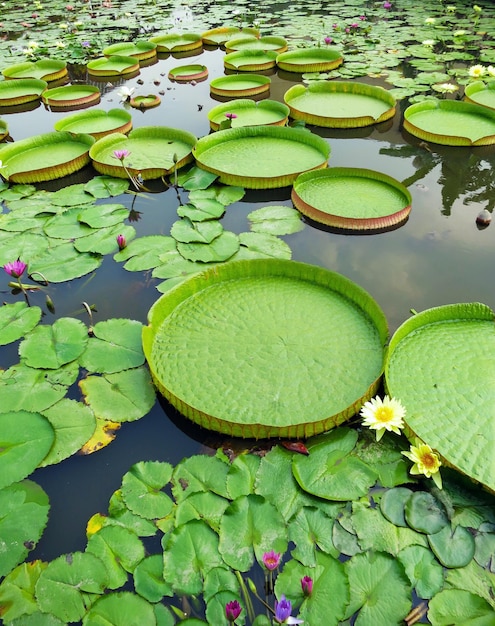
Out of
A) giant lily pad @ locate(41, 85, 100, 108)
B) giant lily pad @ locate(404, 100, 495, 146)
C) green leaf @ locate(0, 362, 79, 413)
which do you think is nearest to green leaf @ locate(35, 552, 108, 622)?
green leaf @ locate(0, 362, 79, 413)

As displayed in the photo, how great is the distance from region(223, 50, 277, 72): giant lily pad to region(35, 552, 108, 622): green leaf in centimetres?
664

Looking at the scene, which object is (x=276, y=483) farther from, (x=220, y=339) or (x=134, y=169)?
(x=134, y=169)

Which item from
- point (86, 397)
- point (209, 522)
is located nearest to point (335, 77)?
point (86, 397)

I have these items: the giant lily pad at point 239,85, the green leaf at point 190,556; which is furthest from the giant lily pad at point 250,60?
the green leaf at point 190,556

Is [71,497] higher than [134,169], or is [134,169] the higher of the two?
[134,169]

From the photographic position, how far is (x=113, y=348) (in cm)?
228

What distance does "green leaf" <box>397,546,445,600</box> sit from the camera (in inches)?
55.7

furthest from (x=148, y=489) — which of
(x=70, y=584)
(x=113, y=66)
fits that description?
(x=113, y=66)

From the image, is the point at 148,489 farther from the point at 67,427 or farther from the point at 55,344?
the point at 55,344

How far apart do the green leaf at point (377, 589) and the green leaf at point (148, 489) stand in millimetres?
Answer: 701

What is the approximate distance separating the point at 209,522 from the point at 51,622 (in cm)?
57

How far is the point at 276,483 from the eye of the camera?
171 centimetres

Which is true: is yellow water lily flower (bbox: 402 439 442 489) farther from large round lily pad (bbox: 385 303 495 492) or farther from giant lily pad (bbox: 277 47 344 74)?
giant lily pad (bbox: 277 47 344 74)

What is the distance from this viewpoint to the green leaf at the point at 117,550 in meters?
1.49
